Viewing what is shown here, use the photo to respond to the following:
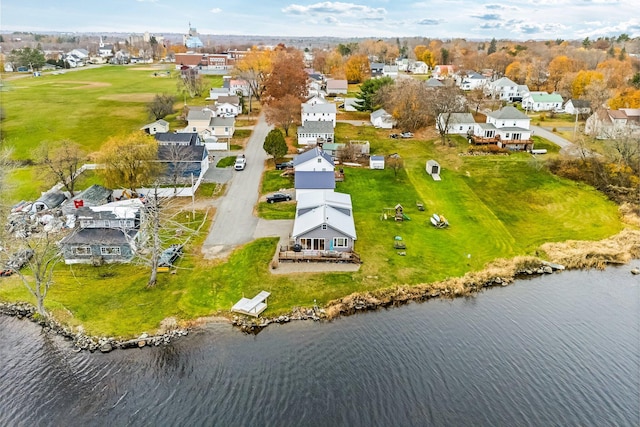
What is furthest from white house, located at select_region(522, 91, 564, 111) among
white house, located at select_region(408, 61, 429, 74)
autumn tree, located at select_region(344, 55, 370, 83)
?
white house, located at select_region(408, 61, 429, 74)

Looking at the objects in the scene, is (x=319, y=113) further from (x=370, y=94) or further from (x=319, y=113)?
(x=370, y=94)

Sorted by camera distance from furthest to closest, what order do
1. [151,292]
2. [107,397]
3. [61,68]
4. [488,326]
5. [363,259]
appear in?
[61,68] < [363,259] < [151,292] < [488,326] < [107,397]

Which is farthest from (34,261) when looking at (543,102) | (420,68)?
(420,68)

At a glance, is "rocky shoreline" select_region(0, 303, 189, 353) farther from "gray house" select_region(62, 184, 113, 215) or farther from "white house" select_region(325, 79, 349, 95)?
"white house" select_region(325, 79, 349, 95)

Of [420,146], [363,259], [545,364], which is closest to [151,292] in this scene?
[363,259]

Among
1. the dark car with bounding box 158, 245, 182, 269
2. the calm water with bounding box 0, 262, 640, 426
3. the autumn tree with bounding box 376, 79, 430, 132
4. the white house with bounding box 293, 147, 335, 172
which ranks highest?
the autumn tree with bounding box 376, 79, 430, 132

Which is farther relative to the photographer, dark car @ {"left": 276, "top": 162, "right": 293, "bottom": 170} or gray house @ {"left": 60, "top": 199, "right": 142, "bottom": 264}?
dark car @ {"left": 276, "top": 162, "right": 293, "bottom": 170}

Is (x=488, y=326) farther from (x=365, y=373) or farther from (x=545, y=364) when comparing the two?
(x=365, y=373)

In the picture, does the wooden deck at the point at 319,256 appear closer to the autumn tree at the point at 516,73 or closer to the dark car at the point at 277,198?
the dark car at the point at 277,198
